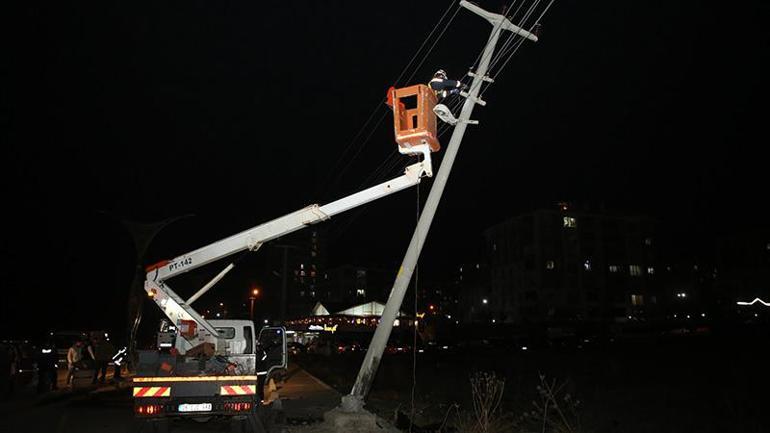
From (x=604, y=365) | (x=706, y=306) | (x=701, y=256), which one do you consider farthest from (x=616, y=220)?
(x=604, y=365)

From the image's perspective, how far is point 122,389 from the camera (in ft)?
65.6

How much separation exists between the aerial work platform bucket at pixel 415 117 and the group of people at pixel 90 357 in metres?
15.6

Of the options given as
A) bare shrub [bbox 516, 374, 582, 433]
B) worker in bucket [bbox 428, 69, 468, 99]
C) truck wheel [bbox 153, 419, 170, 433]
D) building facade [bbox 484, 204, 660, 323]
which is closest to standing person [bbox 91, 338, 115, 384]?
truck wheel [bbox 153, 419, 170, 433]

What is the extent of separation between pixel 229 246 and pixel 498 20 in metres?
7.16

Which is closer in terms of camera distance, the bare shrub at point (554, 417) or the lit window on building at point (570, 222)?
the bare shrub at point (554, 417)

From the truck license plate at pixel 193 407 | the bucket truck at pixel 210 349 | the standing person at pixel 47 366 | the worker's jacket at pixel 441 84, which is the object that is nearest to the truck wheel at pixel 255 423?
the bucket truck at pixel 210 349

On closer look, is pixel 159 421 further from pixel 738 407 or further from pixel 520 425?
pixel 738 407

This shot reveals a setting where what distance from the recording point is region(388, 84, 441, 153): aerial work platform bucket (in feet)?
31.8

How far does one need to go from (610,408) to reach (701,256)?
113 m

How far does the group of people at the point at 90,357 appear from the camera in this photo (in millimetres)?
19594

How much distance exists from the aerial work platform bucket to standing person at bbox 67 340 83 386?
15459 mm

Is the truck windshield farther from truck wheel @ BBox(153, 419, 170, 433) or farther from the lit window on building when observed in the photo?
the lit window on building

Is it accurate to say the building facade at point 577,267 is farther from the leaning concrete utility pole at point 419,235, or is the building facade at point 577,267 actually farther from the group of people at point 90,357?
the leaning concrete utility pole at point 419,235

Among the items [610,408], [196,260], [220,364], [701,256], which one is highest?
[701,256]
